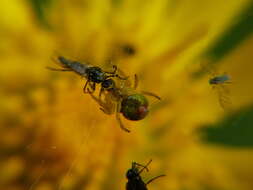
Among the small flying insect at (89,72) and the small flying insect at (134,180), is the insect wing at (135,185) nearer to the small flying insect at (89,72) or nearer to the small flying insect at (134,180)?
the small flying insect at (134,180)

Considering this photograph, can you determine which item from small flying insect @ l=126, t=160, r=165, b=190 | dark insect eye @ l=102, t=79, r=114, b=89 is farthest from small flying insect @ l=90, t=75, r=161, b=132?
small flying insect @ l=126, t=160, r=165, b=190

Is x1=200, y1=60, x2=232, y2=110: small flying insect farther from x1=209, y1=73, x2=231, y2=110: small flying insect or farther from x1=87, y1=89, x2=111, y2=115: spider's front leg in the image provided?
x1=87, y1=89, x2=111, y2=115: spider's front leg

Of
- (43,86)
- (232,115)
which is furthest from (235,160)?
(43,86)

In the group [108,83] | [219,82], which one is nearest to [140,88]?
[108,83]

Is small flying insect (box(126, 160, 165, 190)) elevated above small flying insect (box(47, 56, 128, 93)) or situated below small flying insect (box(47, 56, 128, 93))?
below

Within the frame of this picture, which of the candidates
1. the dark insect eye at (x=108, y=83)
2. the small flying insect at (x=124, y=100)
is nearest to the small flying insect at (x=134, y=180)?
the small flying insect at (x=124, y=100)

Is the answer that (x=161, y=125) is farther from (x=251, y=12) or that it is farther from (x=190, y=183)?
(x=251, y=12)
